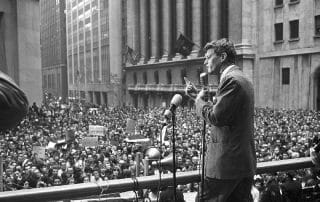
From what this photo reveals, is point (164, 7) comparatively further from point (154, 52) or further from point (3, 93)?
point (3, 93)

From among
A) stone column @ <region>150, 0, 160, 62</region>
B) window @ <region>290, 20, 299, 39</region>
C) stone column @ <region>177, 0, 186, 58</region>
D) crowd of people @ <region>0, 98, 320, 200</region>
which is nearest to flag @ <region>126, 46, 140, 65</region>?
stone column @ <region>150, 0, 160, 62</region>

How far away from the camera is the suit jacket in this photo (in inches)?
125

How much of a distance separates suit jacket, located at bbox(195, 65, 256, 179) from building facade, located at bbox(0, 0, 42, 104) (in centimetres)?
2611

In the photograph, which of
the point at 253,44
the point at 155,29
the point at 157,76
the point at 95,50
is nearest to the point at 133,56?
the point at 155,29

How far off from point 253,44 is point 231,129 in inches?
1522

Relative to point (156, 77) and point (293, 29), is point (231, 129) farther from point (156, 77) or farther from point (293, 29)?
point (156, 77)

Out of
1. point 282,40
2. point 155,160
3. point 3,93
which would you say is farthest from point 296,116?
point 3,93

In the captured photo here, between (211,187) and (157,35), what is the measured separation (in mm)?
60147

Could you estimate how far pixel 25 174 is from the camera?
1188 cm

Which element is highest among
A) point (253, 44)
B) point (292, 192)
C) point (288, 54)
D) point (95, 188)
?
point (253, 44)

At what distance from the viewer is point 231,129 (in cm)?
323

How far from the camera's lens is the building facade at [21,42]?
91.1 feet

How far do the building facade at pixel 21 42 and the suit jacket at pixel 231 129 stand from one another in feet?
85.7

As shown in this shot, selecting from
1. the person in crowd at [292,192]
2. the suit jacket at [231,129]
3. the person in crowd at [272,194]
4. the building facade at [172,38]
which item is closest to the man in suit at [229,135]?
the suit jacket at [231,129]
